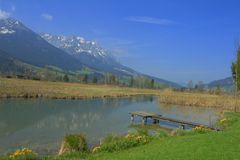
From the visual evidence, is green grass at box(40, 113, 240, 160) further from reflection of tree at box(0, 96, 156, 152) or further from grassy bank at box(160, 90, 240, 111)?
grassy bank at box(160, 90, 240, 111)

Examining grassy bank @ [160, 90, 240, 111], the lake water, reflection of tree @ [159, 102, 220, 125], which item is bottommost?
the lake water

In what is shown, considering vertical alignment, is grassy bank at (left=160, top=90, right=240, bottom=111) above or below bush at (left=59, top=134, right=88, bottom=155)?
above

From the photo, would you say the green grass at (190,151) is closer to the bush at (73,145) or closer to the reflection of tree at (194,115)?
the bush at (73,145)

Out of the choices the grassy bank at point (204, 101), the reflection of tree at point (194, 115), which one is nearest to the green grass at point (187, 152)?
the reflection of tree at point (194, 115)

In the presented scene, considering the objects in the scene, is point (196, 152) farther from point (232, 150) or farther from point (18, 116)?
point (18, 116)

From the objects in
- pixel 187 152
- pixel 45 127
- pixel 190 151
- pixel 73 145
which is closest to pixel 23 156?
pixel 73 145

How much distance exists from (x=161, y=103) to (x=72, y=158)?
60.9m

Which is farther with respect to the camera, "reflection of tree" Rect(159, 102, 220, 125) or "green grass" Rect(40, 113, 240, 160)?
"reflection of tree" Rect(159, 102, 220, 125)

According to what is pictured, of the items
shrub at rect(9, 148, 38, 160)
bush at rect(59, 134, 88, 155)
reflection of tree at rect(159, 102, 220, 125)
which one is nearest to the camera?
shrub at rect(9, 148, 38, 160)

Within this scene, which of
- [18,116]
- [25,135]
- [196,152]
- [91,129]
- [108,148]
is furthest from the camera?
[18,116]

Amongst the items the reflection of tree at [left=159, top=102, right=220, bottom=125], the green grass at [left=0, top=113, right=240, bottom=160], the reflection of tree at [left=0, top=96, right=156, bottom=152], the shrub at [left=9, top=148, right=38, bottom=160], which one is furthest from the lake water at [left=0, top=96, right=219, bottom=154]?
the green grass at [left=0, top=113, right=240, bottom=160]

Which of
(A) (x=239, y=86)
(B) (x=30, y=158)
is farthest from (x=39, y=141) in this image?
(A) (x=239, y=86)

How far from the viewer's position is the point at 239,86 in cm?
6694

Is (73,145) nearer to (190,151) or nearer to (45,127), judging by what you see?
(190,151)
